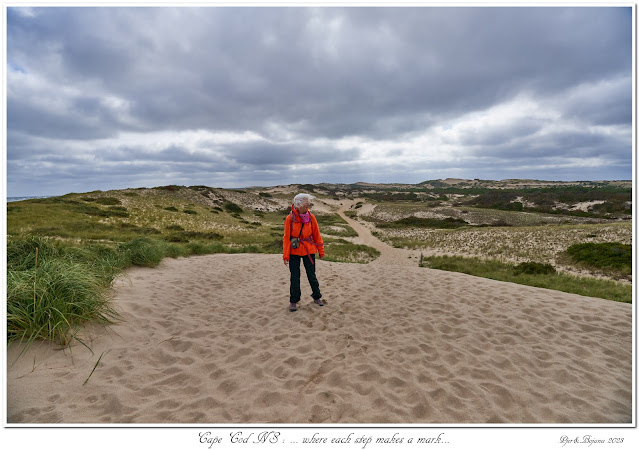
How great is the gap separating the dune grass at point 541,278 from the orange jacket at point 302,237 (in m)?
8.60

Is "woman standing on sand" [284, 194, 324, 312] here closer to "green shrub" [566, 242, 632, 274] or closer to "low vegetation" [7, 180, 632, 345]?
"low vegetation" [7, 180, 632, 345]

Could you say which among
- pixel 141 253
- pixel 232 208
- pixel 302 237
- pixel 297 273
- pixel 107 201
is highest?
pixel 107 201

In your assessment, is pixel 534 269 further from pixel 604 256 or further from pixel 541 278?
pixel 604 256

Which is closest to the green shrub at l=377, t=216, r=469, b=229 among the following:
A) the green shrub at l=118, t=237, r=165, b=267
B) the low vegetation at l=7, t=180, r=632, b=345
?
the low vegetation at l=7, t=180, r=632, b=345

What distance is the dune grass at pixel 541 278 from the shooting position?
8.67 metres

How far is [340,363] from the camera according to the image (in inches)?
160

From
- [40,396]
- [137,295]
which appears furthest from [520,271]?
[40,396]

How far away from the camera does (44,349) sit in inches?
141

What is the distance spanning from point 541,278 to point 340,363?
1109cm

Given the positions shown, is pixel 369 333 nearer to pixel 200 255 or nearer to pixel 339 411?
pixel 339 411

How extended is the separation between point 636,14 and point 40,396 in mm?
7507

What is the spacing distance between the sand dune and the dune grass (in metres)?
2.97

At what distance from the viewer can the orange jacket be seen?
5680 mm

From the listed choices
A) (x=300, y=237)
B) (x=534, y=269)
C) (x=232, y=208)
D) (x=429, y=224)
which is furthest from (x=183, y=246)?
(x=232, y=208)
